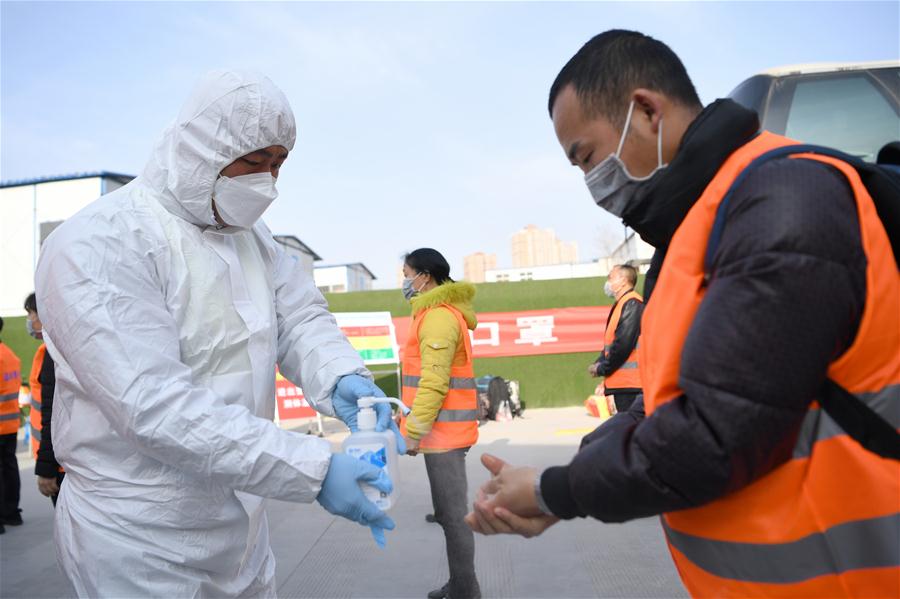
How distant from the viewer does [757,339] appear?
0.93m

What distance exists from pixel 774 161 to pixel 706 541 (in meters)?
0.65

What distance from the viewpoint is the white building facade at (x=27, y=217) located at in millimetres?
14297

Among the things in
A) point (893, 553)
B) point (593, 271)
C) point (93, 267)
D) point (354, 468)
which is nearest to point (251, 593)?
point (354, 468)

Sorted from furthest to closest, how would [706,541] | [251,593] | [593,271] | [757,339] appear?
[593,271] → [251,593] → [706,541] → [757,339]

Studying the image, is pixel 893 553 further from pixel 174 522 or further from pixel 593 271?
pixel 593 271

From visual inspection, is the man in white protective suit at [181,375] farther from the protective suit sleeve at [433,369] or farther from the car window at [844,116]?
the car window at [844,116]

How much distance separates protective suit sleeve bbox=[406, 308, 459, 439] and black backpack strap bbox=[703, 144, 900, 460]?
2.74 metres

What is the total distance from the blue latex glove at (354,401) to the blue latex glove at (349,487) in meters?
0.35

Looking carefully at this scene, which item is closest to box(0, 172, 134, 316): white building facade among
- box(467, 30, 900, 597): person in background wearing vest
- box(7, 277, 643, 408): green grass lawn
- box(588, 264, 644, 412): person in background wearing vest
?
box(7, 277, 643, 408): green grass lawn

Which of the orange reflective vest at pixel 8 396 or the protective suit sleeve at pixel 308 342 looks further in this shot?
the orange reflective vest at pixel 8 396

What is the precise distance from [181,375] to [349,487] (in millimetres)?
502

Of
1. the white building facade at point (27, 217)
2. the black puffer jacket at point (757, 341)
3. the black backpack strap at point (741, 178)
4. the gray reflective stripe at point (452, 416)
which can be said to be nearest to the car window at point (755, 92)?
Result: the gray reflective stripe at point (452, 416)

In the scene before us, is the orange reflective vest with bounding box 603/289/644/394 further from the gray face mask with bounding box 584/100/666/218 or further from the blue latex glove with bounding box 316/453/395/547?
the gray face mask with bounding box 584/100/666/218

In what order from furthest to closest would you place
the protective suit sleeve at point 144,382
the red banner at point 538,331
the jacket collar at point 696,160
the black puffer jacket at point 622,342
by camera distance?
the red banner at point 538,331
the black puffer jacket at point 622,342
the protective suit sleeve at point 144,382
the jacket collar at point 696,160
